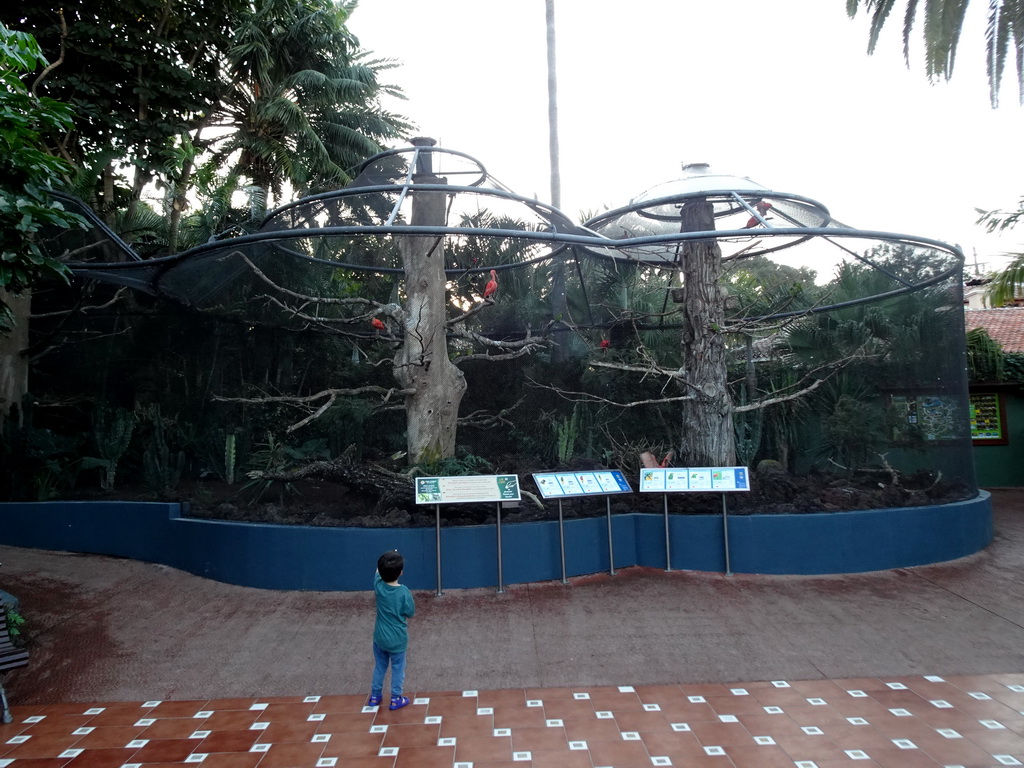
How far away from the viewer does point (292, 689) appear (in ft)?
12.2

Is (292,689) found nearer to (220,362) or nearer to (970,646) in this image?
(970,646)

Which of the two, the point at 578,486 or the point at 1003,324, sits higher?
the point at 1003,324

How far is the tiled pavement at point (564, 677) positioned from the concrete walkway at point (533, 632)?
0.06 ft

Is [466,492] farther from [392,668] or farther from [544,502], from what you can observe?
[392,668]

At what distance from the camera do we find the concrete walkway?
12.4 ft

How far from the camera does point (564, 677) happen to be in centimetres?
377

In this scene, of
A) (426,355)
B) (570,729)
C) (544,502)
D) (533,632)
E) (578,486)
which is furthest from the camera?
(426,355)

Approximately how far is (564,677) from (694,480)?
2.23 meters

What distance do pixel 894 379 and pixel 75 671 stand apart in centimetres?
708

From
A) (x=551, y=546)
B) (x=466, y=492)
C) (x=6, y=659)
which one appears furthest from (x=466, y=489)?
(x=6, y=659)

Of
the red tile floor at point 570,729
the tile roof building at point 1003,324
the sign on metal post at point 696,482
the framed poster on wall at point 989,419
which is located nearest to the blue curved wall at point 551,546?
the sign on metal post at point 696,482

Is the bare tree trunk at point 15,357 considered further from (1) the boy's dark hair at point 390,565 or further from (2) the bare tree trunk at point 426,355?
(1) the boy's dark hair at point 390,565

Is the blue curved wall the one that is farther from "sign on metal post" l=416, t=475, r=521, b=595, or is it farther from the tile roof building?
the tile roof building

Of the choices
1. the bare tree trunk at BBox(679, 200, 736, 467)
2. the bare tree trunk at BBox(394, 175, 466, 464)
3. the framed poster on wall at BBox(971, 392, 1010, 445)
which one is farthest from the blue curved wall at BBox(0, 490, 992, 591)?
the framed poster on wall at BBox(971, 392, 1010, 445)
